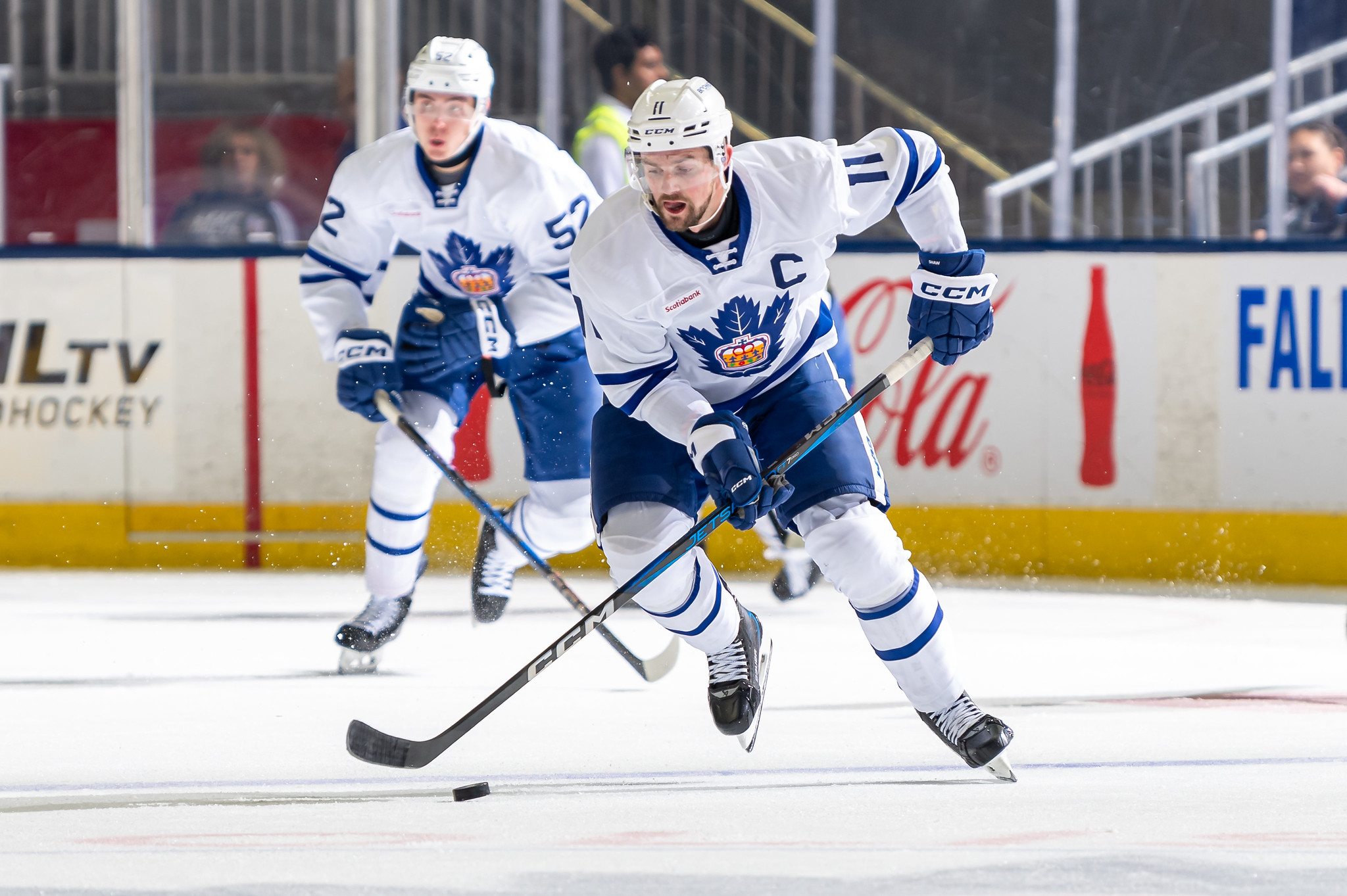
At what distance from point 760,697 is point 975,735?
0.41 metres

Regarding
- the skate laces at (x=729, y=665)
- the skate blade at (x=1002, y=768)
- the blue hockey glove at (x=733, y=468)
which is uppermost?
the blue hockey glove at (x=733, y=468)

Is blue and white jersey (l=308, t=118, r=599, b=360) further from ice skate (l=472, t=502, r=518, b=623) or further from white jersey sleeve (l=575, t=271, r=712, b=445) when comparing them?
white jersey sleeve (l=575, t=271, r=712, b=445)

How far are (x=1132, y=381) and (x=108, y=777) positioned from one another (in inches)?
131

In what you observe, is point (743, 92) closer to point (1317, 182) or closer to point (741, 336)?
point (1317, 182)

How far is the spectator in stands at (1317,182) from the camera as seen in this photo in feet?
17.8

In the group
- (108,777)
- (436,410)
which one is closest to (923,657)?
(108,777)

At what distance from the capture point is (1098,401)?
17.7 feet

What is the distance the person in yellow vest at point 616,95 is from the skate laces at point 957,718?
8.35 feet

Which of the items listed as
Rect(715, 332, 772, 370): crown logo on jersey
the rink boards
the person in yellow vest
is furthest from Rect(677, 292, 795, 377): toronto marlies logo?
the rink boards

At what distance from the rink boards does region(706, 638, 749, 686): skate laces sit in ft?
8.25

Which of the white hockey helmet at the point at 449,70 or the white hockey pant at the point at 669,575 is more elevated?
the white hockey helmet at the point at 449,70

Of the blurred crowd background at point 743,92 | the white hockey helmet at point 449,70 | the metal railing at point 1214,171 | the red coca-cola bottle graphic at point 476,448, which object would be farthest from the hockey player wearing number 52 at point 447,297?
the metal railing at point 1214,171

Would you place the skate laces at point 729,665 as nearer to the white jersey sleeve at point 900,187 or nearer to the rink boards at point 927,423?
the white jersey sleeve at point 900,187

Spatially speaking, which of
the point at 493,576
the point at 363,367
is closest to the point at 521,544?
the point at 493,576
